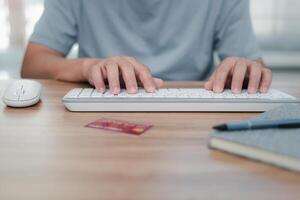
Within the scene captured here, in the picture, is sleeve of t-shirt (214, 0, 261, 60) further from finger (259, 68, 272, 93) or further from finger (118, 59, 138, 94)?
finger (118, 59, 138, 94)

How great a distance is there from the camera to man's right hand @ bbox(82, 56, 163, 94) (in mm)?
690

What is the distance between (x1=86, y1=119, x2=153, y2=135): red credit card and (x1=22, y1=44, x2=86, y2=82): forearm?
33cm

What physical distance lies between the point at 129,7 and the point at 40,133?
2.28ft

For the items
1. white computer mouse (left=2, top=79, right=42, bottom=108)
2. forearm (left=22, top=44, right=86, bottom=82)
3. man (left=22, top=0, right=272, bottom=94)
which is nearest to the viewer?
white computer mouse (left=2, top=79, right=42, bottom=108)

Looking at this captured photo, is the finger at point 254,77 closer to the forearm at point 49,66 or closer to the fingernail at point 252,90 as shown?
the fingernail at point 252,90

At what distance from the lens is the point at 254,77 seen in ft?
2.40

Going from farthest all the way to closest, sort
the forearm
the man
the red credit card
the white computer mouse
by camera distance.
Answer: the man < the forearm < the white computer mouse < the red credit card

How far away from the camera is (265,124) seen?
1.57ft

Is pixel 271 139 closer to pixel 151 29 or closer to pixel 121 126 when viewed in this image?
A: pixel 121 126

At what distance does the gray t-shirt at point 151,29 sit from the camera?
1.14 meters

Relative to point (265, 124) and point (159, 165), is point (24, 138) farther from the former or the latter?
point (265, 124)

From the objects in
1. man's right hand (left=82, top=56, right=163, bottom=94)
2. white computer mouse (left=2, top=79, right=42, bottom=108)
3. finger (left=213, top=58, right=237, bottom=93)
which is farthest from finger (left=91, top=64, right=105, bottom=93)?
finger (left=213, top=58, right=237, bottom=93)

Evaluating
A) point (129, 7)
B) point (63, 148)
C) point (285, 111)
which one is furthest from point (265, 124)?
point (129, 7)

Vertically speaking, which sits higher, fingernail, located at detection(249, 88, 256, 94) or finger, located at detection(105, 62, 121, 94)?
finger, located at detection(105, 62, 121, 94)
